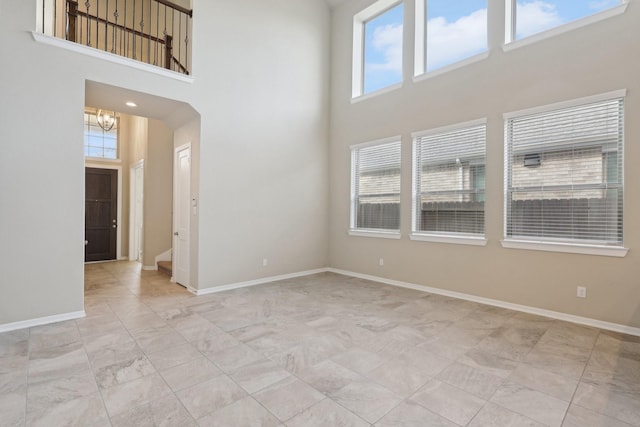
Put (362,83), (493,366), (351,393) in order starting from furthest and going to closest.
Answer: (362,83) < (493,366) < (351,393)

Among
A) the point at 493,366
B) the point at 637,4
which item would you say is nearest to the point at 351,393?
the point at 493,366

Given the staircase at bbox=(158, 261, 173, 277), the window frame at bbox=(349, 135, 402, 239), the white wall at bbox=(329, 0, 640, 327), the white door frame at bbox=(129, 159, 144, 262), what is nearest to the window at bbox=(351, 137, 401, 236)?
the window frame at bbox=(349, 135, 402, 239)

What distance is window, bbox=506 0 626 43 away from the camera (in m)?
3.66

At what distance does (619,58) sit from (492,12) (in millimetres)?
1611

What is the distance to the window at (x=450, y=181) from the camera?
4469 mm

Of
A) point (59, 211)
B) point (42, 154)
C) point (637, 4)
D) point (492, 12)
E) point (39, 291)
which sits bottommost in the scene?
point (39, 291)

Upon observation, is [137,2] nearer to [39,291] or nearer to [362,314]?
[39,291]

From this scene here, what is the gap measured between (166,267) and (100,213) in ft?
9.85

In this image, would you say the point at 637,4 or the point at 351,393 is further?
the point at 637,4

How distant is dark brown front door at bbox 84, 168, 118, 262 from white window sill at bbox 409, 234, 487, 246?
703cm

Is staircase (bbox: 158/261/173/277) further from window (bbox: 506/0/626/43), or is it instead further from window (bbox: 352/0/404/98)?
window (bbox: 506/0/626/43)

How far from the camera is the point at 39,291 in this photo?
349cm

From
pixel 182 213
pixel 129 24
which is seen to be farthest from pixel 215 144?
pixel 129 24

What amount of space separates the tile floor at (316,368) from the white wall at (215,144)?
820 mm
